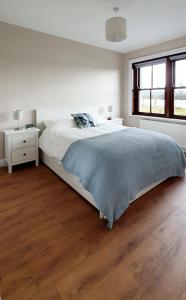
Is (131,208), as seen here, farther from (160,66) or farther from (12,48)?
(160,66)

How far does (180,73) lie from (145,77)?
3.04 feet

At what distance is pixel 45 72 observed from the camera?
12.2 ft

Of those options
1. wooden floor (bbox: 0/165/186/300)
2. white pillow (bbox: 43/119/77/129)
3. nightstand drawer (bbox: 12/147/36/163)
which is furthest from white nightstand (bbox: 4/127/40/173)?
wooden floor (bbox: 0/165/186/300)

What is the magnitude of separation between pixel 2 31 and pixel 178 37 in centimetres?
336

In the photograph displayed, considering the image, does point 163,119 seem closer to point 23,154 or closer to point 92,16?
point 92,16

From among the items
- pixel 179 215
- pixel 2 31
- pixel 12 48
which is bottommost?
pixel 179 215

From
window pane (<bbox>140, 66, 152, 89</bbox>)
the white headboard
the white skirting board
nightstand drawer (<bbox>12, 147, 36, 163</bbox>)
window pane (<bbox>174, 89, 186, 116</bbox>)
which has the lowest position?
the white skirting board

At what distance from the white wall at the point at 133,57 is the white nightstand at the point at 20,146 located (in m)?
2.79

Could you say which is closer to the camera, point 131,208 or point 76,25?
point 131,208

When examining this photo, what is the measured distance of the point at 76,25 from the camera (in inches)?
128

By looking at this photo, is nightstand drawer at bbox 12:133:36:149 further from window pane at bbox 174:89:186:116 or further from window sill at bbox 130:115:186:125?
window pane at bbox 174:89:186:116

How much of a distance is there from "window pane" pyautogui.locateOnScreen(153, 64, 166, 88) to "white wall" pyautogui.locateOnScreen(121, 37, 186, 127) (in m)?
0.34

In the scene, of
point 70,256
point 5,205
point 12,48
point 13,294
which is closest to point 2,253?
point 13,294

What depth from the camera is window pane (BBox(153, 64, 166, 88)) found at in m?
4.43
